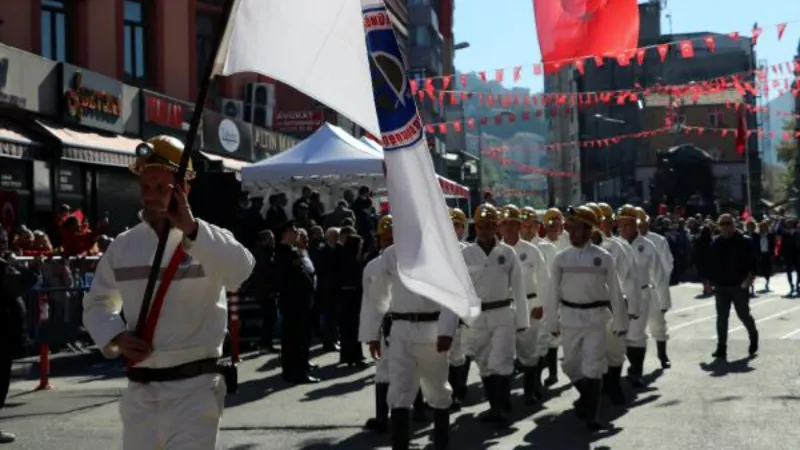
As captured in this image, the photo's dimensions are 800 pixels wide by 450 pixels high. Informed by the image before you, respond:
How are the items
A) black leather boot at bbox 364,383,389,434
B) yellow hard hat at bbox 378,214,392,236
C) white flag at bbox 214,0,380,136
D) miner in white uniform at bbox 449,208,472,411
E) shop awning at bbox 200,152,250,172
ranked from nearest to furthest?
white flag at bbox 214,0,380,136 < black leather boot at bbox 364,383,389,434 < yellow hard hat at bbox 378,214,392,236 < miner in white uniform at bbox 449,208,472,411 < shop awning at bbox 200,152,250,172

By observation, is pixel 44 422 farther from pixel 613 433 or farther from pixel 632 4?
pixel 632 4

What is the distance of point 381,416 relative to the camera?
1175 centimetres

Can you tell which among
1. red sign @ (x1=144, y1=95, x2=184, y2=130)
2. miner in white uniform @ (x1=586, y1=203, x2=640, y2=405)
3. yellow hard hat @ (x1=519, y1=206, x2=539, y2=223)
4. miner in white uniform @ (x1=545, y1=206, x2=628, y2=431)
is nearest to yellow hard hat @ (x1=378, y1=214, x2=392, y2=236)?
miner in white uniform @ (x1=545, y1=206, x2=628, y2=431)

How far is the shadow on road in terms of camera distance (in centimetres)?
1605

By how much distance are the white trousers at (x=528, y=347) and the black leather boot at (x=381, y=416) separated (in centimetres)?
→ 244

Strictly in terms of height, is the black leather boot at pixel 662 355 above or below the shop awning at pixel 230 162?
below

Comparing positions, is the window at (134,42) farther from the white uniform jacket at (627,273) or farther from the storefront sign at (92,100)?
the white uniform jacket at (627,273)

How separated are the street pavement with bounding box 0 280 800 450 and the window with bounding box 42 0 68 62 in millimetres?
10903

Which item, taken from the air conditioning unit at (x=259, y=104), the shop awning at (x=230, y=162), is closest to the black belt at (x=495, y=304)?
the shop awning at (x=230, y=162)

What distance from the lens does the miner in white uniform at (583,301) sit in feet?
39.3

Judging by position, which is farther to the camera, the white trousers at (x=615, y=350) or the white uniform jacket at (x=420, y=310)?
the white trousers at (x=615, y=350)

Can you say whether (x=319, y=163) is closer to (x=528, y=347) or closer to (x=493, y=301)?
(x=528, y=347)

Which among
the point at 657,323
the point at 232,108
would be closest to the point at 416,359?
the point at 657,323

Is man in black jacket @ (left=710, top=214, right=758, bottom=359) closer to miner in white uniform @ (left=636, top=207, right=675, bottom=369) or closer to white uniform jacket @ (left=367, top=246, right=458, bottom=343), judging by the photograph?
miner in white uniform @ (left=636, top=207, right=675, bottom=369)
